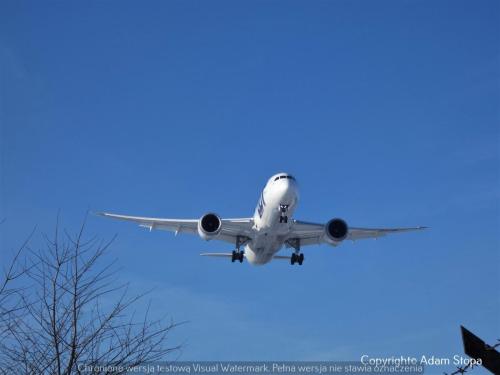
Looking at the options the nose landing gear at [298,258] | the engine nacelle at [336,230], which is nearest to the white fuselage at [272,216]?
the nose landing gear at [298,258]

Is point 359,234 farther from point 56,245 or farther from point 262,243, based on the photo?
point 56,245

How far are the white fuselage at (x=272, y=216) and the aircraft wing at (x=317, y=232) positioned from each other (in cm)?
159

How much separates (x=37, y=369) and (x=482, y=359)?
5.25 meters

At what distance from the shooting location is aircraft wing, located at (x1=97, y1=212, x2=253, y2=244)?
36.3m

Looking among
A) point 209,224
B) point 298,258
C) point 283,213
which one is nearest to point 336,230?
point 298,258

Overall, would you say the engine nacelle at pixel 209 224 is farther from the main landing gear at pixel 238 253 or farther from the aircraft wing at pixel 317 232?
the aircraft wing at pixel 317 232

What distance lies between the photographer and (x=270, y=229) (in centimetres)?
3388

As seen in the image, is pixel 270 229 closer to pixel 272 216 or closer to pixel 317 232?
pixel 272 216

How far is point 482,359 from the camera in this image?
19.2 ft

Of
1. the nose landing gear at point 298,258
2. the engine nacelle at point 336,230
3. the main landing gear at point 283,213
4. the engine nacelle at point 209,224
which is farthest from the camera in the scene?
the nose landing gear at point 298,258

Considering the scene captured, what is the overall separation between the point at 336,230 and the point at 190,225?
9.25 metres

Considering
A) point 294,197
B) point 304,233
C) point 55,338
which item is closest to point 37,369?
point 55,338

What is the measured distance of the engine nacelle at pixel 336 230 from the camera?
36.1 meters

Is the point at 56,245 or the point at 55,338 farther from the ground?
the point at 56,245
